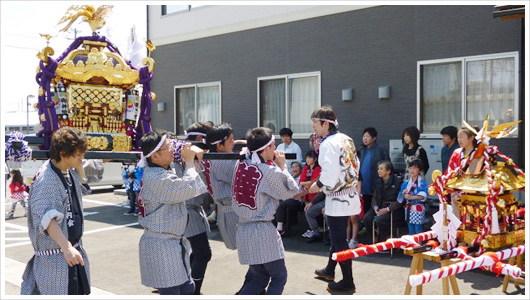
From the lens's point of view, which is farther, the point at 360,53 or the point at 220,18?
the point at 220,18

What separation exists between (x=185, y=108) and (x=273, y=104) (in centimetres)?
283

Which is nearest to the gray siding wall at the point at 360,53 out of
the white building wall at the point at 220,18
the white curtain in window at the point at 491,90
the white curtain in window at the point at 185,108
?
the white building wall at the point at 220,18

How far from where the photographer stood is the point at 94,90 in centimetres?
485

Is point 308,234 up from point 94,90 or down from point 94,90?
down

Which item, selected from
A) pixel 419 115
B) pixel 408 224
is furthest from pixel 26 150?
pixel 419 115

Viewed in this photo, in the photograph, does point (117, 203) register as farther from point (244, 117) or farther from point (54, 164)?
point (54, 164)

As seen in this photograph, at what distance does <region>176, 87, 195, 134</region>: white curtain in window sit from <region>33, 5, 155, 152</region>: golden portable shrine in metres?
7.47

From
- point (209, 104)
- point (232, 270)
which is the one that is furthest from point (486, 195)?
point (209, 104)

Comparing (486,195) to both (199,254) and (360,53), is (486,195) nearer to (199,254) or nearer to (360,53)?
(199,254)

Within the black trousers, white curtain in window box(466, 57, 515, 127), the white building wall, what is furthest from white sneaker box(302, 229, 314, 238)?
the white building wall

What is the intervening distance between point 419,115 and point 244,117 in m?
4.12

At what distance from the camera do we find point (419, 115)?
29.0 ft

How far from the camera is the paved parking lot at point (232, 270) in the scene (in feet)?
17.9

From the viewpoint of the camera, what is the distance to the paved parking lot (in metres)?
5.44
